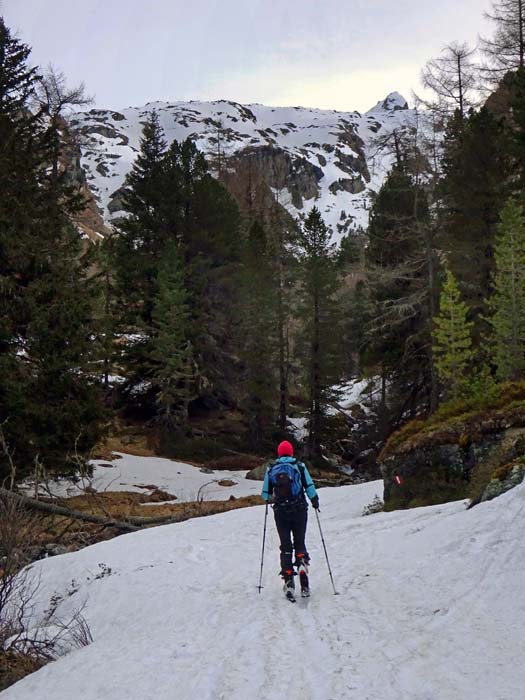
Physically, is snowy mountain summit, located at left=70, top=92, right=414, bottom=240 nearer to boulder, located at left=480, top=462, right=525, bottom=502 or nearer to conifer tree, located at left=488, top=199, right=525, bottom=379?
conifer tree, located at left=488, top=199, right=525, bottom=379

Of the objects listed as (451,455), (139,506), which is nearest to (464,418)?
(451,455)

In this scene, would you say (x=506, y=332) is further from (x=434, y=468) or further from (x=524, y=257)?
(x=434, y=468)

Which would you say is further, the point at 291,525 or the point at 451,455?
the point at 451,455

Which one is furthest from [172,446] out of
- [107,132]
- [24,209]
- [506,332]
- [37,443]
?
[107,132]

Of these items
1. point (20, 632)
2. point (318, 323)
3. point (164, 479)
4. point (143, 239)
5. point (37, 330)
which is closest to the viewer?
point (20, 632)

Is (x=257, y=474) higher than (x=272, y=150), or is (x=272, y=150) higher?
(x=272, y=150)

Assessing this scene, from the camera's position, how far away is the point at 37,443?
16.2 metres

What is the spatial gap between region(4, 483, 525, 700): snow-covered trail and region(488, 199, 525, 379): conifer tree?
12.4m

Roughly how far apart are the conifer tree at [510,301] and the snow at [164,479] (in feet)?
35.9

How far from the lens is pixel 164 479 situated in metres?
24.4

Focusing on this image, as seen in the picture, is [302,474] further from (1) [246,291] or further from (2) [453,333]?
(1) [246,291]

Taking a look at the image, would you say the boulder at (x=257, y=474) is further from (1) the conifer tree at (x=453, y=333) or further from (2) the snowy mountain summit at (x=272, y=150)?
(2) the snowy mountain summit at (x=272, y=150)

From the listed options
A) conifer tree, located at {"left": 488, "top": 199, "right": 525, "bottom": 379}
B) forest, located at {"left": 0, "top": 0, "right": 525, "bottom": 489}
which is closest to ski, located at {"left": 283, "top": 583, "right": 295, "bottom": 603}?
forest, located at {"left": 0, "top": 0, "right": 525, "bottom": 489}

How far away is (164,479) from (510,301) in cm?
1605
